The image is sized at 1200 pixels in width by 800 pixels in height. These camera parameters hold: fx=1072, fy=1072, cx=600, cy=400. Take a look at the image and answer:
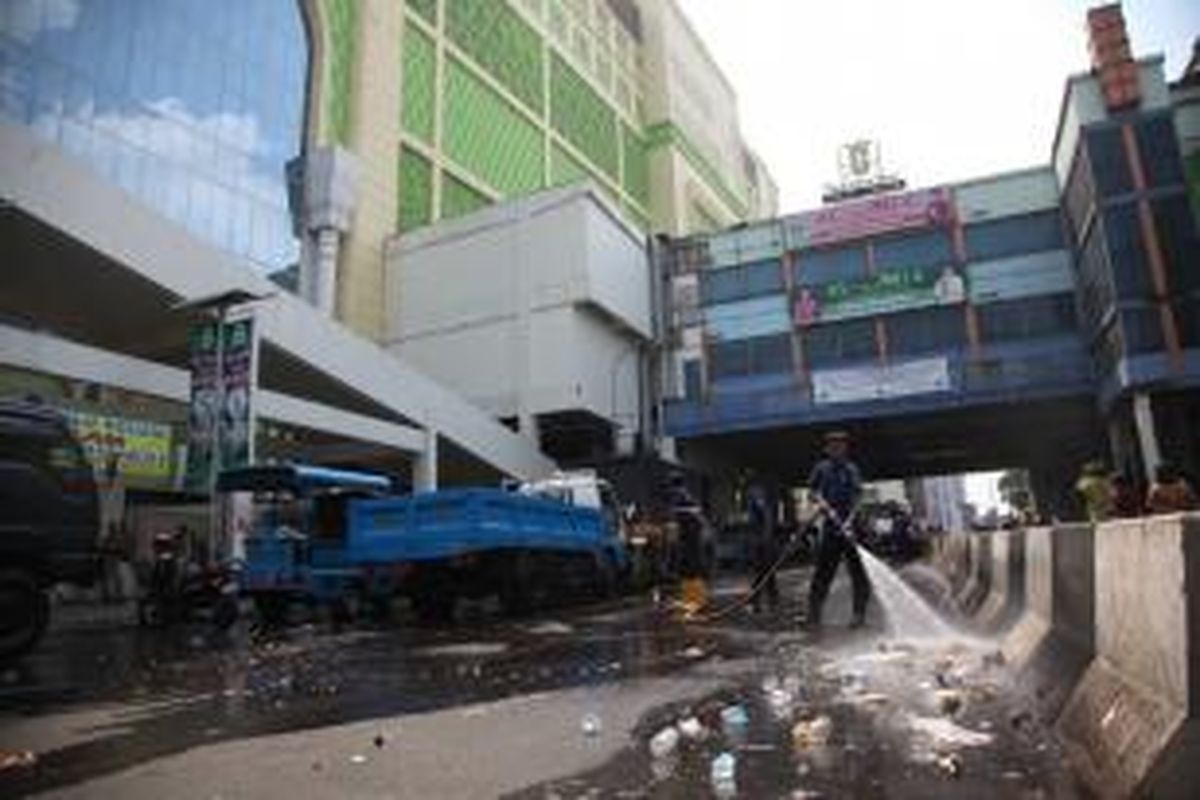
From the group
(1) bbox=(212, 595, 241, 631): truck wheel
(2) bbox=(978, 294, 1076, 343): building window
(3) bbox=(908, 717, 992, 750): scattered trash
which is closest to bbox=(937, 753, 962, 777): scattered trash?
(3) bbox=(908, 717, 992, 750): scattered trash

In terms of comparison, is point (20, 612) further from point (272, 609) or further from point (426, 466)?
point (426, 466)

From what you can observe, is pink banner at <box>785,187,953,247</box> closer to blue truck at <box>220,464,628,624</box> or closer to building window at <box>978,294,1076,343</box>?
building window at <box>978,294,1076,343</box>

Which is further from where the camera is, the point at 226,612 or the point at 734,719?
the point at 226,612

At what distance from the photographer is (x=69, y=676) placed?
8672 mm

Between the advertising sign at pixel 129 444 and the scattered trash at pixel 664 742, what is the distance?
23.3 metres

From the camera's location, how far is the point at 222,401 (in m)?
20.3

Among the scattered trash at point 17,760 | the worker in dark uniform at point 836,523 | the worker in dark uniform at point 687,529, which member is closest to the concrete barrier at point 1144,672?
the scattered trash at point 17,760

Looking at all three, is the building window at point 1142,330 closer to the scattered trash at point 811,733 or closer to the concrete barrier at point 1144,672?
the scattered trash at point 811,733

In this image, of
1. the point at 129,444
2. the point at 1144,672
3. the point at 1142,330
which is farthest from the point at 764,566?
the point at 1142,330

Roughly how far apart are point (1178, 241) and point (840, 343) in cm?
1239

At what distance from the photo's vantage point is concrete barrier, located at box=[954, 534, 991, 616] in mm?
9781

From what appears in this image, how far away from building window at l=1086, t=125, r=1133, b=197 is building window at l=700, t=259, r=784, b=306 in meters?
12.5

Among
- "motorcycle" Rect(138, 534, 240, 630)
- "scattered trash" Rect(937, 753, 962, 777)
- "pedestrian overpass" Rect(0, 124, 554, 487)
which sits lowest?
"scattered trash" Rect(937, 753, 962, 777)

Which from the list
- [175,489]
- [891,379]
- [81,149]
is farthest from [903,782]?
[891,379]
